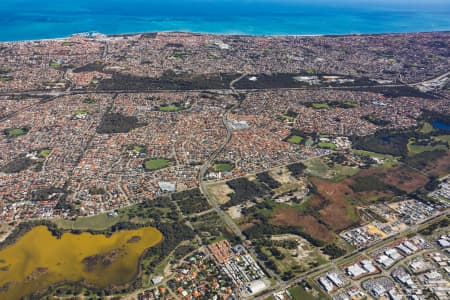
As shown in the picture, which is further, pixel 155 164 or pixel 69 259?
pixel 155 164

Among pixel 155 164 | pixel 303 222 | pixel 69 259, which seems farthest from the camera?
pixel 155 164

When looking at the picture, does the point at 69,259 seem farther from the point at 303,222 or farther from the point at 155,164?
the point at 303,222

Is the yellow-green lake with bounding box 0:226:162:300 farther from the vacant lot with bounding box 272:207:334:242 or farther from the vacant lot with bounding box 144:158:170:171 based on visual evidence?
the vacant lot with bounding box 272:207:334:242

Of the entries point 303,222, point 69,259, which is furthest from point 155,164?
point 303,222

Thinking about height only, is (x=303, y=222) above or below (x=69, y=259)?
above

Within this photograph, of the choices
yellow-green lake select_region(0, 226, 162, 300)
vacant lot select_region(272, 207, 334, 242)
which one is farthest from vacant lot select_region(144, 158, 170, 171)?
vacant lot select_region(272, 207, 334, 242)

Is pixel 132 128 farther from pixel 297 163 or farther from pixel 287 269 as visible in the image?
pixel 287 269

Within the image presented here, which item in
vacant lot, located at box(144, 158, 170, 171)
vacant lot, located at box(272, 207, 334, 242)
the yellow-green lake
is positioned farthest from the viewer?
vacant lot, located at box(144, 158, 170, 171)

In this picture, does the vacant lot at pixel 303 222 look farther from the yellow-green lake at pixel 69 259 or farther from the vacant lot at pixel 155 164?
the vacant lot at pixel 155 164
